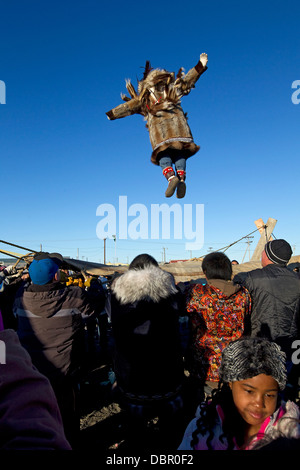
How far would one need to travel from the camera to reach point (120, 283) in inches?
101

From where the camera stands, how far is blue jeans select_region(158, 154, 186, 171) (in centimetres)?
500

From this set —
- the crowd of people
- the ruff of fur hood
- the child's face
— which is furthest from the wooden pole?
the child's face

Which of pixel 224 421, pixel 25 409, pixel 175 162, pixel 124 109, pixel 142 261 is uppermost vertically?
pixel 124 109

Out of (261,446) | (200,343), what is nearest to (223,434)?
(261,446)

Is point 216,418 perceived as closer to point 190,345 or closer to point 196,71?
point 190,345

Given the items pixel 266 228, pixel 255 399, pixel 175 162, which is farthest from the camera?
pixel 266 228

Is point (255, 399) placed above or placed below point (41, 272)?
below

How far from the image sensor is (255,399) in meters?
1.60

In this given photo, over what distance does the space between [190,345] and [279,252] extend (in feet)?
4.63

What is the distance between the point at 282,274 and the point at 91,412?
314cm

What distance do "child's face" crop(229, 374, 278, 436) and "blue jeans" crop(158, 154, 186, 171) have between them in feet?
13.1

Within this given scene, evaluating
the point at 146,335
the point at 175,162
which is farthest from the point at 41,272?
the point at 175,162
